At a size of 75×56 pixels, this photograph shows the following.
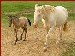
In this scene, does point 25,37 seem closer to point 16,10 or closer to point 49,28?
point 49,28

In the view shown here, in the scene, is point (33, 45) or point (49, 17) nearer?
point (49, 17)

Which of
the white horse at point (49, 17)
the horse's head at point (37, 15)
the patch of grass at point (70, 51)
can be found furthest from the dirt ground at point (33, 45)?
the horse's head at point (37, 15)

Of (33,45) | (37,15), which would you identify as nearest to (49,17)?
(37,15)

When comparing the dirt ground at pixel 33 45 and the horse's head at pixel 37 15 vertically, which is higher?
the horse's head at pixel 37 15

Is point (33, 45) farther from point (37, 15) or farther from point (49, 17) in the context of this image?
point (37, 15)

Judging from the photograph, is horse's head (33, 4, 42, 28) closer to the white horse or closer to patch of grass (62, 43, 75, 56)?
the white horse

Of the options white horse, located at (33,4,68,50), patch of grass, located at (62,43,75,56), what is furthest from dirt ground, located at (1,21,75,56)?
white horse, located at (33,4,68,50)

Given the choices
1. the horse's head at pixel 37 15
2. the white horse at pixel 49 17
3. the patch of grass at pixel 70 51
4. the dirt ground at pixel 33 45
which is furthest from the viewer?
the dirt ground at pixel 33 45

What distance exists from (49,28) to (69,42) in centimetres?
159

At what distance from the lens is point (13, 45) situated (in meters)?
11.9

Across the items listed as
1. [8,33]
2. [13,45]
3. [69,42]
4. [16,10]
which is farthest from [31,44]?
[16,10]

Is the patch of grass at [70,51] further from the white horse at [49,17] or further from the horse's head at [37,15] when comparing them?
the horse's head at [37,15]

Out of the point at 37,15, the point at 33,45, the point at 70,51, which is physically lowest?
the point at 33,45

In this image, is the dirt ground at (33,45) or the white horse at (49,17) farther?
the dirt ground at (33,45)
